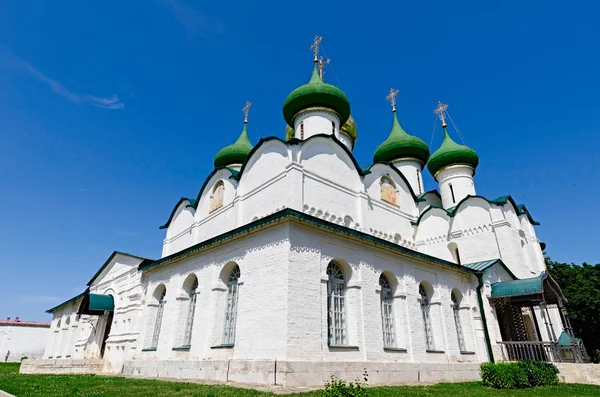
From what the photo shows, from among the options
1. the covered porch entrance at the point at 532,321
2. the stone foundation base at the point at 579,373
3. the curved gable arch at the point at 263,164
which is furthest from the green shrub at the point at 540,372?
the curved gable arch at the point at 263,164

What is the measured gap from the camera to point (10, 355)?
103ft

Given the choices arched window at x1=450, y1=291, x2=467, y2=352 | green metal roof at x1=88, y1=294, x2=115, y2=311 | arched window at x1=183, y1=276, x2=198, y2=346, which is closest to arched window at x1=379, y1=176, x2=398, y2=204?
arched window at x1=450, y1=291, x2=467, y2=352

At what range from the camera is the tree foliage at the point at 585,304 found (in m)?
17.9

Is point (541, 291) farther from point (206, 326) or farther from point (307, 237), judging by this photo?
point (206, 326)

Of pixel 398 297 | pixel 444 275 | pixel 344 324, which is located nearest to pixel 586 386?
pixel 444 275

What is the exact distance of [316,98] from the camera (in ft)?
51.2

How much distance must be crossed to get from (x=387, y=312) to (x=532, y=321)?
25.5 ft

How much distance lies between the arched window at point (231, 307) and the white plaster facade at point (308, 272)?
0.30ft

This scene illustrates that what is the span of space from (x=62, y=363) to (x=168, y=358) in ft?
19.4

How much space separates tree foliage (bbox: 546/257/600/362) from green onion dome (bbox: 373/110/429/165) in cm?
989

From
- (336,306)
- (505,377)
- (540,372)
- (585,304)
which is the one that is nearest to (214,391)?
(336,306)

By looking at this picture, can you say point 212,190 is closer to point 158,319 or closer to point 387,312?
point 158,319

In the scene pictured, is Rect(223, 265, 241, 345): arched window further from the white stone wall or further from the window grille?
the white stone wall

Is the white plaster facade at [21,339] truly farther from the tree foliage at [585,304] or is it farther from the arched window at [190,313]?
the tree foliage at [585,304]
